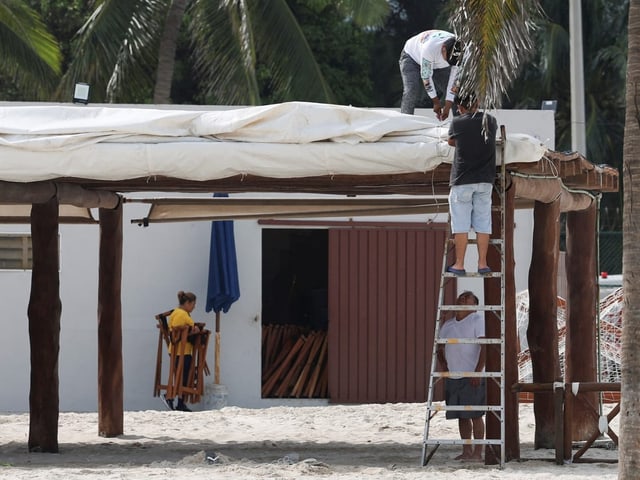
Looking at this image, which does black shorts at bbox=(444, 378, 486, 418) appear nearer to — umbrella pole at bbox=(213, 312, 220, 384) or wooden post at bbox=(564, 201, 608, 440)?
wooden post at bbox=(564, 201, 608, 440)

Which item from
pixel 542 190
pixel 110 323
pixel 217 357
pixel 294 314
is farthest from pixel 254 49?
pixel 542 190

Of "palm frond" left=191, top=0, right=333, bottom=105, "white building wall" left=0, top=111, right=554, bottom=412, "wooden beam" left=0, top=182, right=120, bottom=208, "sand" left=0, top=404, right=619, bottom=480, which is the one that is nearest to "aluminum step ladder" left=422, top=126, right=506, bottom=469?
"sand" left=0, top=404, right=619, bottom=480

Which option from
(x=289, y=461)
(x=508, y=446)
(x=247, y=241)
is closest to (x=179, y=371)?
(x=247, y=241)

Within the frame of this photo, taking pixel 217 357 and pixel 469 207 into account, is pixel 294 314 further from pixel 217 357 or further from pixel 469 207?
pixel 469 207

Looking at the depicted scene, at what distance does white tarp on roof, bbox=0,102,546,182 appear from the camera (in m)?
9.79

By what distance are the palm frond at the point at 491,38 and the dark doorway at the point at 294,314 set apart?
870 centimetres

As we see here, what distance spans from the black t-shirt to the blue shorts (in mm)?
84

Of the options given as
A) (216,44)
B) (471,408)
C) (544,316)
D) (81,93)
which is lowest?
(471,408)

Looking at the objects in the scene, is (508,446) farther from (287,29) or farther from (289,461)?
(287,29)

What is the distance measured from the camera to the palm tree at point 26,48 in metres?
21.9

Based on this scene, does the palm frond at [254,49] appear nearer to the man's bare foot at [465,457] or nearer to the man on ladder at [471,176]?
the man's bare foot at [465,457]

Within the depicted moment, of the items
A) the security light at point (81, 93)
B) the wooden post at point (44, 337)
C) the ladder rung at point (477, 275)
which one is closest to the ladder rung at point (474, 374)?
the ladder rung at point (477, 275)

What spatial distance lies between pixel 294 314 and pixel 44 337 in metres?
8.58

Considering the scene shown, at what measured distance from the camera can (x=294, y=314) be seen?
64.5 ft
